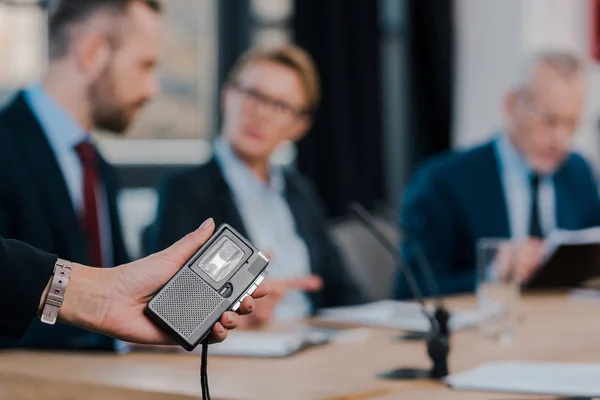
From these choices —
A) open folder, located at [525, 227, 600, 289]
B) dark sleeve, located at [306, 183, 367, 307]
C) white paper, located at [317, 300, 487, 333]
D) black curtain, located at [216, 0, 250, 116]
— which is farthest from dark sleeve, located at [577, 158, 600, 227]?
black curtain, located at [216, 0, 250, 116]

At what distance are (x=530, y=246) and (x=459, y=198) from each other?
49 centimetres

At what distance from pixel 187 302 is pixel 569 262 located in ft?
6.21

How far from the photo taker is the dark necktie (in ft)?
11.1

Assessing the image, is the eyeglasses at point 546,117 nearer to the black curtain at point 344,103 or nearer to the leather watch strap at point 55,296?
the black curtain at point 344,103

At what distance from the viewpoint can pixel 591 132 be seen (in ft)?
17.1

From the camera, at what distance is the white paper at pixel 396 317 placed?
7.98ft

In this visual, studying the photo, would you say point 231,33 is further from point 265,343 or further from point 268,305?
point 265,343

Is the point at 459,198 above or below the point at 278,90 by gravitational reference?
below

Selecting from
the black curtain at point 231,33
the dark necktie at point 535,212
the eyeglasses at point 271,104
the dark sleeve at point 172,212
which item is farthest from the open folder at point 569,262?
the black curtain at point 231,33

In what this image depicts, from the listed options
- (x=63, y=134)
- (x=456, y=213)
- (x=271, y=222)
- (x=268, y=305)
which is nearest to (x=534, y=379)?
(x=268, y=305)

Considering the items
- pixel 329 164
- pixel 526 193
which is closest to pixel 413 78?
pixel 329 164

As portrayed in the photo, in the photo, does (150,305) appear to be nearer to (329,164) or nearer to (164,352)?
(164,352)

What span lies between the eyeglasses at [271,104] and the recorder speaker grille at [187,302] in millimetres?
1718

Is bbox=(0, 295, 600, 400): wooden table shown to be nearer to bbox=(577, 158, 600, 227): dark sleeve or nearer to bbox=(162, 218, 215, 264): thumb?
bbox=(162, 218, 215, 264): thumb
